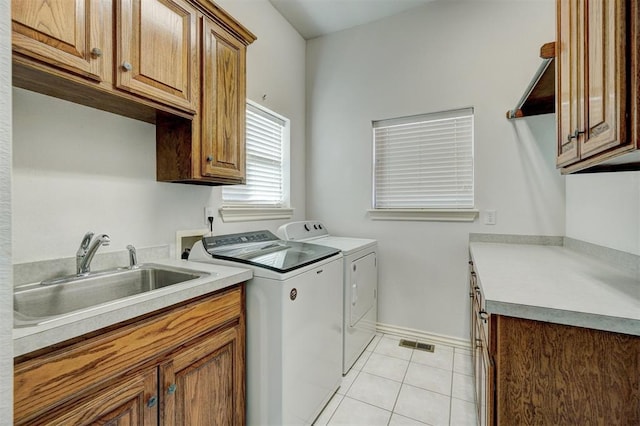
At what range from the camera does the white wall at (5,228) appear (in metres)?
0.44

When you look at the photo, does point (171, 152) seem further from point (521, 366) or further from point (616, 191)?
point (616, 191)

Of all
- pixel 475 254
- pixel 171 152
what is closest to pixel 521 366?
pixel 475 254

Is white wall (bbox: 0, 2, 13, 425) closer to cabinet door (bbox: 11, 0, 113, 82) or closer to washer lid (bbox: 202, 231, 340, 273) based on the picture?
cabinet door (bbox: 11, 0, 113, 82)

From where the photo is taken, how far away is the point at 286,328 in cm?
137

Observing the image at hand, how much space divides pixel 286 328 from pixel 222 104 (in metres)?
1.30

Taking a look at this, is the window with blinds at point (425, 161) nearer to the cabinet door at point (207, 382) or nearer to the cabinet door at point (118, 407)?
the cabinet door at point (207, 382)

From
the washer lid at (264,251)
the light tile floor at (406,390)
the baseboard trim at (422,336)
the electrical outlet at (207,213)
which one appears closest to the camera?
the washer lid at (264,251)

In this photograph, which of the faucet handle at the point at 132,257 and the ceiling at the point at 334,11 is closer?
the faucet handle at the point at 132,257

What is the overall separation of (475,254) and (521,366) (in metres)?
0.98

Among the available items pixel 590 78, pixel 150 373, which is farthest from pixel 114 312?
pixel 590 78

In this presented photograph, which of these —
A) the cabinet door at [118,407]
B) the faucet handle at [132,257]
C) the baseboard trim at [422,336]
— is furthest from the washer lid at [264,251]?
the baseboard trim at [422,336]

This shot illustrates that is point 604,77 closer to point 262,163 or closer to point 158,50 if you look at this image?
point 158,50

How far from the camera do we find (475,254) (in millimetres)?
1812

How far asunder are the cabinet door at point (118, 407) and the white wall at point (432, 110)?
7.01ft
